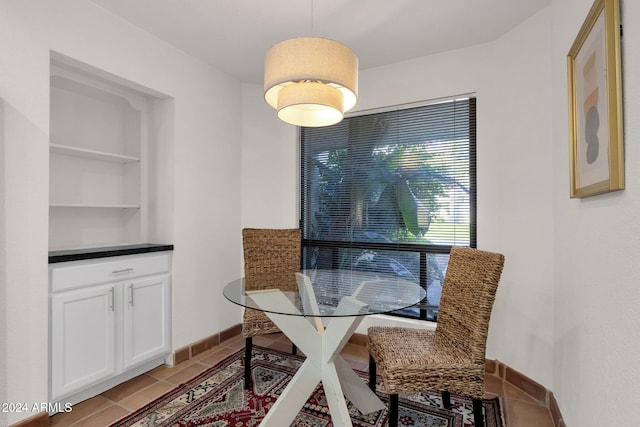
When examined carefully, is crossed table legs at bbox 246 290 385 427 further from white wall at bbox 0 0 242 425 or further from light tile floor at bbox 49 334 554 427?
white wall at bbox 0 0 242 425

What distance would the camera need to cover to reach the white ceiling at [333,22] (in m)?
2.02

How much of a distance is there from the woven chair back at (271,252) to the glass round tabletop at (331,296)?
1.19ft

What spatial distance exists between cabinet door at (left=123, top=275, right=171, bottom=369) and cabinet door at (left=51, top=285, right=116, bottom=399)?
0.35 ft

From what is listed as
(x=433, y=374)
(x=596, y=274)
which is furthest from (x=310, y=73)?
(x=433, y=374)

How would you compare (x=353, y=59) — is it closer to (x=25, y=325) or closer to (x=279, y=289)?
(x=279, y=289)

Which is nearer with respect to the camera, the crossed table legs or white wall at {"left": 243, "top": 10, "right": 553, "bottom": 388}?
the crossed table legs

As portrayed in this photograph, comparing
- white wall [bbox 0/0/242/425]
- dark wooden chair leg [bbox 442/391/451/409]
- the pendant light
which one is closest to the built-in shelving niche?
white wall [bbox 0/0/242/425]

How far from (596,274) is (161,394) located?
2.44 m

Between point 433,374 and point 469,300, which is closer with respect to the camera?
point 433,374

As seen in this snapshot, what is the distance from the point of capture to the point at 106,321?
210 centimetres

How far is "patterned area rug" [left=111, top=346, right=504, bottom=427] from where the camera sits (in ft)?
5.91

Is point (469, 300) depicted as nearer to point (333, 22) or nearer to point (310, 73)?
point (310, 73)

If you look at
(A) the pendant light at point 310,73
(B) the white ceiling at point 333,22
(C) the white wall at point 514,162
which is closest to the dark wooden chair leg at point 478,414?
(C) the white wall at point 514,162

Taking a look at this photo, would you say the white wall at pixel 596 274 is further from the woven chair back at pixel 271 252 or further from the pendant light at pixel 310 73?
the woven chair back at pixel 271 252
